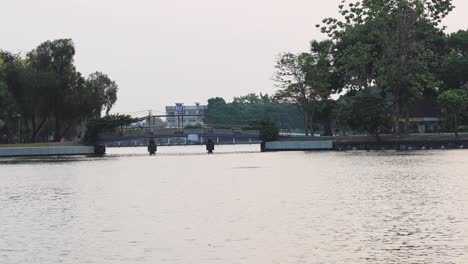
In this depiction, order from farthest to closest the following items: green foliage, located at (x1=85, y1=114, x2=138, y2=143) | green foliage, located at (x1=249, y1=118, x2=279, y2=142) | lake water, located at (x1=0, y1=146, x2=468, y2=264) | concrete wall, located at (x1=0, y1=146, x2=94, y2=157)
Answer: green foliage, located at (x1=85, y1=114, x2=138, y2=143)
concrete wall, located at (x1=0, y1=146, x2=94, y2=157)
green foliage, located at (x1=249, y1=118, x2=279, y2=142)
lake water, located at (x1=0, y1=146, x2=468, y2=264)

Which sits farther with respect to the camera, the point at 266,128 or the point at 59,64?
the point at 59,64

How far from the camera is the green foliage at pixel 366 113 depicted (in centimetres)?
14225

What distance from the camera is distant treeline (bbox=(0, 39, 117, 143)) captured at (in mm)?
158375

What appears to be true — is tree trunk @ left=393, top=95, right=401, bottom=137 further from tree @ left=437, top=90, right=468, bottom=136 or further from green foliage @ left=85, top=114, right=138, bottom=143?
green foliage @ left=85, top=114, right=138, bottom=143

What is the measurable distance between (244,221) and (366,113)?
347 ft

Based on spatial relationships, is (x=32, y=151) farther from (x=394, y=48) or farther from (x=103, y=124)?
(x=394, y=48)

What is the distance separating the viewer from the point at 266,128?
530 ft

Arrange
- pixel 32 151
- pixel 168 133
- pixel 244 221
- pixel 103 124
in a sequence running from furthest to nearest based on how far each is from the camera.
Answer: pixel 168 133, pixel 103 124, pixel 32 151, pixel 244 221

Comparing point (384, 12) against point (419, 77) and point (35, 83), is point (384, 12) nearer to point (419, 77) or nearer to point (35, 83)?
point (419, 77)

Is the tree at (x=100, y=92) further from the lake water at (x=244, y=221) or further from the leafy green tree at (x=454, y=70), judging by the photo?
the lake water at (x=244, y=221)

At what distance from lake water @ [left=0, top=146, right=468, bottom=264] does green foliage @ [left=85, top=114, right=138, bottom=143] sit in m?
97.5

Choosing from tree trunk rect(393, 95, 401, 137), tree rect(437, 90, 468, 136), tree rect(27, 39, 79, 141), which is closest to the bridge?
tree rect(27, 39, 79, 141)

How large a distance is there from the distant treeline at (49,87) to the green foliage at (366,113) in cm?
5392

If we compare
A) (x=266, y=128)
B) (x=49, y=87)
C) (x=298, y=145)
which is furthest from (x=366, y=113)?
(x=49, y=87)
